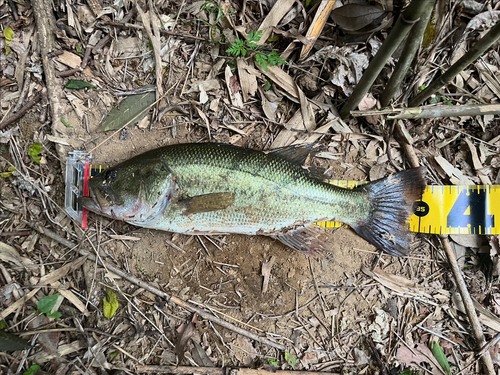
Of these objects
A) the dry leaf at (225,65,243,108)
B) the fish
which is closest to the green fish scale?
the fish

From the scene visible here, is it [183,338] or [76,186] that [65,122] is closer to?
[76,186]

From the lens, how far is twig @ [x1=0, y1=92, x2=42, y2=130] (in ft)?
10.7

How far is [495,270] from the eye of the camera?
10.9ft

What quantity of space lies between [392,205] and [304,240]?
3.37ft

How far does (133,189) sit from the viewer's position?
9.48 ft

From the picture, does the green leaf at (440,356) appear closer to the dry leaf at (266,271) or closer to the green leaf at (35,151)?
the dry leaf at (266,271)

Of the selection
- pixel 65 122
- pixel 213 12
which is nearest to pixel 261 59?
pixel 213 12

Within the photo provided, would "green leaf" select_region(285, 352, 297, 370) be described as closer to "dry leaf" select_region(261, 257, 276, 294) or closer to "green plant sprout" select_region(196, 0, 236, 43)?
"dry leaf" select_region(261, 257, 276, 294)

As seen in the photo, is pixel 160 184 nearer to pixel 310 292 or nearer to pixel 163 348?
pixel 163 348

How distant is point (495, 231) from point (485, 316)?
94 centimetres

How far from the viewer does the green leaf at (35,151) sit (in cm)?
325

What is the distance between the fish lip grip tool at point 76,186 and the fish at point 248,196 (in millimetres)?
317

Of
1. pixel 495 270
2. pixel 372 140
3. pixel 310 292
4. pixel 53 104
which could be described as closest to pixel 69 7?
pixel 53 104

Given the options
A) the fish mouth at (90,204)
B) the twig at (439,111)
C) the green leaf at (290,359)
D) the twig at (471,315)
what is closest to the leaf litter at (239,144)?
the green leaf at (290,359)
